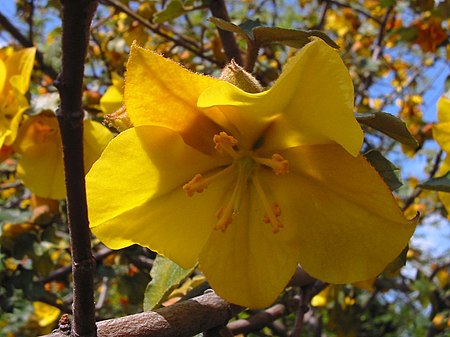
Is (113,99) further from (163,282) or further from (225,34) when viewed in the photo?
(163,282)

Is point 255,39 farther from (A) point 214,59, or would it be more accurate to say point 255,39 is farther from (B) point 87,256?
(A) point 214,59

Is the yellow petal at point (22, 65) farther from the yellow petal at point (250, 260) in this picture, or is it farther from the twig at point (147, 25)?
the yellow petal at point (250, 260)

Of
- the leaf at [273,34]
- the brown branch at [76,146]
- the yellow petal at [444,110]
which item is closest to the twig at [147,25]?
the leaf at [273,34]

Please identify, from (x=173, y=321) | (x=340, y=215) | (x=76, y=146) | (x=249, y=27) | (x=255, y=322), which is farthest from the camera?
(x=255, y=322)

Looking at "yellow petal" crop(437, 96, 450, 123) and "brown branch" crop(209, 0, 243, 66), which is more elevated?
"brown branch" crop(209, 0, 243, 66)

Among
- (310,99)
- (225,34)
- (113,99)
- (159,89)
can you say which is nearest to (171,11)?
(225,34)

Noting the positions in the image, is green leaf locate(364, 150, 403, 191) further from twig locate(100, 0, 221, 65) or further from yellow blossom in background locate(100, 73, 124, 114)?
twig locate(100, 0, 221, 65)

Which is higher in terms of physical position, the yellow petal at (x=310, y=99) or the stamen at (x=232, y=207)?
the yellow petal at (x=310, y=99)

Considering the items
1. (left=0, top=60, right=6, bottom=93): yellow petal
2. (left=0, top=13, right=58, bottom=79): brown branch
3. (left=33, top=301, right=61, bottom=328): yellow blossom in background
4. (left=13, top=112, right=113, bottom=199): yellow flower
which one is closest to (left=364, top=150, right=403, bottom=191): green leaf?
(left=13, top=112, right=113, bottom=199): yellow flower
